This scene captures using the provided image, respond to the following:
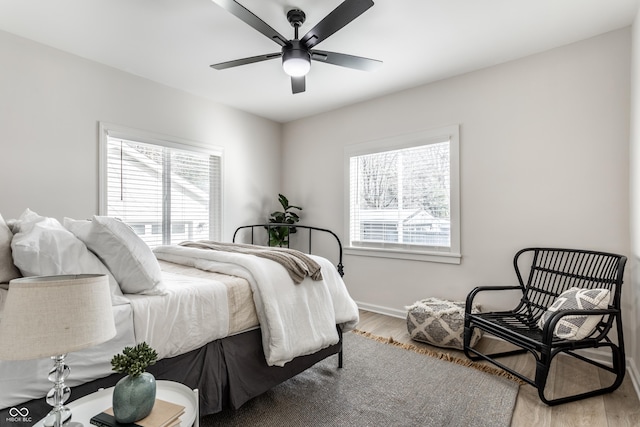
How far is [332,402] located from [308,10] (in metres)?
2.64

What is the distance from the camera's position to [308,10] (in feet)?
7.73

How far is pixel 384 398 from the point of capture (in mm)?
2100

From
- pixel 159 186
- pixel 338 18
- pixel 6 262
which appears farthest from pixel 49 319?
pixel 159 186

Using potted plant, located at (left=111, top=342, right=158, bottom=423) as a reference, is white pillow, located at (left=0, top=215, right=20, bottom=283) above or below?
above

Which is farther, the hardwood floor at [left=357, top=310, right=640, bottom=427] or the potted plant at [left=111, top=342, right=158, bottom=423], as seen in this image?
the hardwood floor at [left=357, top=310, right=640, bottom=427]

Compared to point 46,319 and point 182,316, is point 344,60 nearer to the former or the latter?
point 182,316

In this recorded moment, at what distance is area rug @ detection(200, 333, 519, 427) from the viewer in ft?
6.13

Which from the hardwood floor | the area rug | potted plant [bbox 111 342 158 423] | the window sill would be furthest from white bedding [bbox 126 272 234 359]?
the window sill

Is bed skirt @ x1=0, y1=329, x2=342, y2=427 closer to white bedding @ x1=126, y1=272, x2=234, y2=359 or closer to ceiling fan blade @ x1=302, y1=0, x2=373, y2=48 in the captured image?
white bedding @ x1=126, y1=272, x2=234, y2=359

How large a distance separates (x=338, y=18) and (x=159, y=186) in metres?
2.74

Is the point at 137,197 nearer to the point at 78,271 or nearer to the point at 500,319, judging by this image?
the point at 78,271

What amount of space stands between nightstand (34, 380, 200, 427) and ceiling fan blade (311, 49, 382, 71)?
85.8 inches

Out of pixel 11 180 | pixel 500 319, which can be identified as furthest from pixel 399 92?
pixel 11 180

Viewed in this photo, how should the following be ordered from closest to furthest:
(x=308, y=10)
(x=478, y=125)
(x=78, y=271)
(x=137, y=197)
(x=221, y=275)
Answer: (x=78, y=271) < (x=221, y=275) < (x=308, y=10) < (x=478, y=125) < (x=137, y=197)
